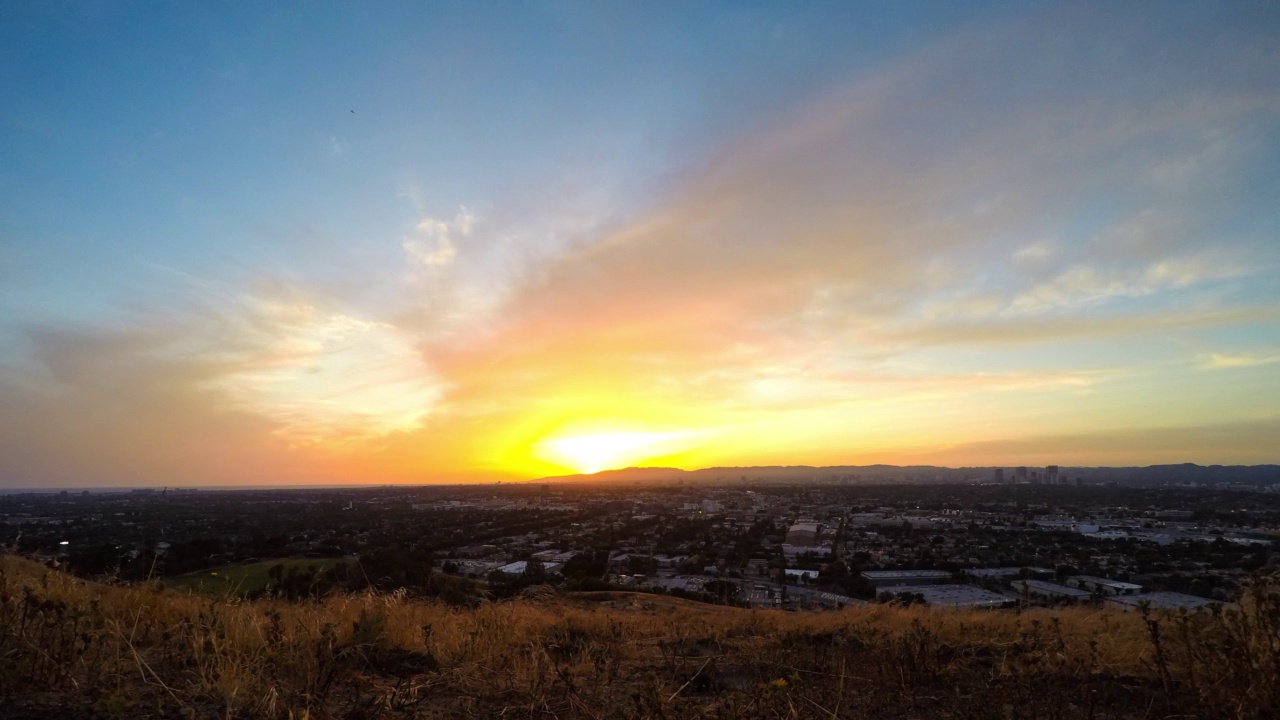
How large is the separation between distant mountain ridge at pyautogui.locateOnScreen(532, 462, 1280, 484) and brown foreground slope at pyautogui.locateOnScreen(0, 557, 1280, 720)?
72.5m

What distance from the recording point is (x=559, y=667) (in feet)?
Result: 13.9

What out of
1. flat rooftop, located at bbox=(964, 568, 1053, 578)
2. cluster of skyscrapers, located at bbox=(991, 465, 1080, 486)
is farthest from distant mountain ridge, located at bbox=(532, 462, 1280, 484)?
flat rooftop, located at bbox=(964, 568, 1053, 578)

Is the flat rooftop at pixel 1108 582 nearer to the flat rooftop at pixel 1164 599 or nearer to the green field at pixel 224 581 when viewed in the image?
the flat rooftop at pixel 1164 599

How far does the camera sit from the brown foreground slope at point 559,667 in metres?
3.25

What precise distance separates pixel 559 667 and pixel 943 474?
165820 millimetres

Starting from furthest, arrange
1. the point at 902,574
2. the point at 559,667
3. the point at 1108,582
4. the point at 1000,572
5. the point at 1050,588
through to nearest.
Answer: the point at 902,574 → the point at 1000,572 → the point at 1050,588 → the point at 1108,582 → the point at 559,667

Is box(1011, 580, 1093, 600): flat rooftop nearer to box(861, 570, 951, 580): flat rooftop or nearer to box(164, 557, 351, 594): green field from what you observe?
box(861, 570, 951, 580): flat rooftop

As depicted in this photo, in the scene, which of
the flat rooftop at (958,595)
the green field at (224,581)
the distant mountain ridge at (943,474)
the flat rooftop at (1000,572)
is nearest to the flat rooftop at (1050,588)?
the flat rooftop at (958,595)

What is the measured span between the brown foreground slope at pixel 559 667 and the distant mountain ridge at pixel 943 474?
7249cm

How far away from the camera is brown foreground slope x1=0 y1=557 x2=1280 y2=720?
3.25m

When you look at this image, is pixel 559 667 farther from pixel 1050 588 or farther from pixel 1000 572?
pixel 1000 572

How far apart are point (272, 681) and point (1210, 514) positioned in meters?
39.4

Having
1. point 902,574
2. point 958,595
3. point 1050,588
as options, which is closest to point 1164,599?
point 958,595

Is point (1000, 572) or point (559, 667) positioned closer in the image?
point (559, 667)
